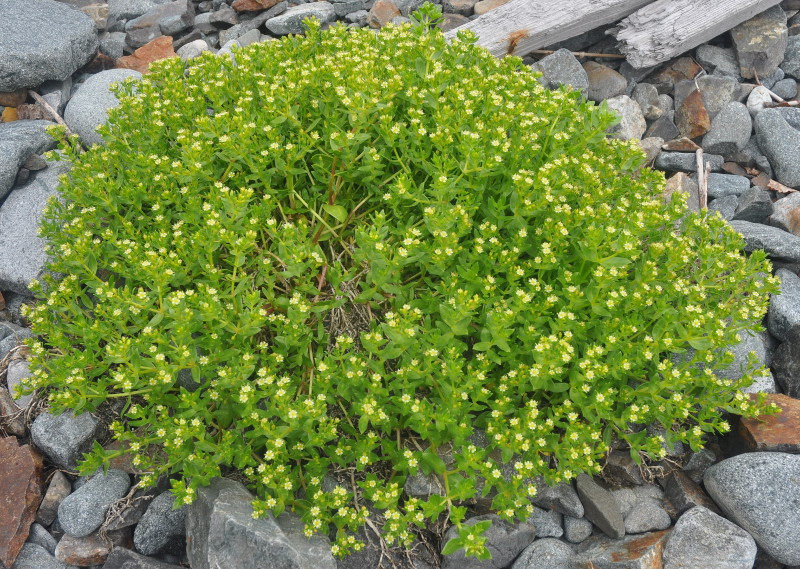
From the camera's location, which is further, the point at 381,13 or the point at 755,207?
the point at 381,13

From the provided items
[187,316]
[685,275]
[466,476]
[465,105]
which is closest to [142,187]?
[187,316]

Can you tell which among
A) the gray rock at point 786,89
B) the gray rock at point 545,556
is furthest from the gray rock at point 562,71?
the gray rock at point 545,556

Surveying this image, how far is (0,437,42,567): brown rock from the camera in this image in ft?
13.9

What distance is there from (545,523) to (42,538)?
3.35 metres

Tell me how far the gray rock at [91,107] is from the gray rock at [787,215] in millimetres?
6554

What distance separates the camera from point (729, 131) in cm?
733

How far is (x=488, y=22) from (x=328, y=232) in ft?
14.1

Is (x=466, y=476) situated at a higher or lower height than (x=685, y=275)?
lower

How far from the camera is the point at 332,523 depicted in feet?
13.9

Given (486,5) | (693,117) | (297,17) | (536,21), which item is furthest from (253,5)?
(693,117)

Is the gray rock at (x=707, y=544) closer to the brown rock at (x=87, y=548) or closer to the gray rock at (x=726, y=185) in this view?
the brown rock at (x=87, y=548)

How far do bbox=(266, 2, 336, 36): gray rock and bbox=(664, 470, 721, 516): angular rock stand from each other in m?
6.69

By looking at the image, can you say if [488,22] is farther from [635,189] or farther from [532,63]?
[635,189]

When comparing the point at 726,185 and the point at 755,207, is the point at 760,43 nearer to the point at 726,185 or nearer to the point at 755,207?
the point at 726,185
